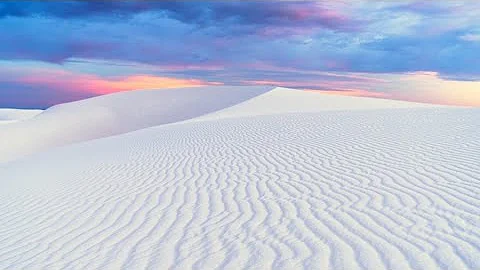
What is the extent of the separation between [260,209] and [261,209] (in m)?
0.01

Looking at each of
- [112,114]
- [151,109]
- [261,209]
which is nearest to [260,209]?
[261,209]

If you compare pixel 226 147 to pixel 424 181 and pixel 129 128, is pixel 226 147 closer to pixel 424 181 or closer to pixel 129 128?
pixel 424 181

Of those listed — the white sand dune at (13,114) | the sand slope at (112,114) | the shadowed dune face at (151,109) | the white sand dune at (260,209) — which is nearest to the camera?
the white sand dune at (260,209)

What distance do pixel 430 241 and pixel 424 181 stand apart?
246cm

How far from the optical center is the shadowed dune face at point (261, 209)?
4.20 m

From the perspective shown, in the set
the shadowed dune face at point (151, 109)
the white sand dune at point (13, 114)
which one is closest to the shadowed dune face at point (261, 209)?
the shadowed dune face at point (151, 109)

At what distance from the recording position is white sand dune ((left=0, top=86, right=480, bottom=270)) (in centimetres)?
420

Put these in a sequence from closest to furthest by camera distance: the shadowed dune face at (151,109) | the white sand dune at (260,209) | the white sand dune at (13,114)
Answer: the white sand dune at (260,209) → the shadowed dune face at (151,109) → the white sand dune at (13,114)

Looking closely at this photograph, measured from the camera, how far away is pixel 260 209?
5.68m

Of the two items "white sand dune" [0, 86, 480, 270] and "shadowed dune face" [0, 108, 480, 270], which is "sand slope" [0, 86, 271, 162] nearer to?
"shadowed dune face" [0, 108, 480, 270]

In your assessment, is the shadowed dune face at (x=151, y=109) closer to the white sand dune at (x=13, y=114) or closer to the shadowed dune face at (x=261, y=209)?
the shadowed dune face at (x=261, y=209)

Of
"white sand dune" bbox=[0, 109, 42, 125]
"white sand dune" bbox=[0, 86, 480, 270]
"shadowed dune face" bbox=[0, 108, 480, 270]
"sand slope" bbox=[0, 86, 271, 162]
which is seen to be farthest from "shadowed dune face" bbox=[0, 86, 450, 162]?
"white sand dune" bbox=[0, 109, 42, 125]

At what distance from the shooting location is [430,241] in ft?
13.9

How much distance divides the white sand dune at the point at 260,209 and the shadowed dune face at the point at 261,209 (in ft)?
0.06
